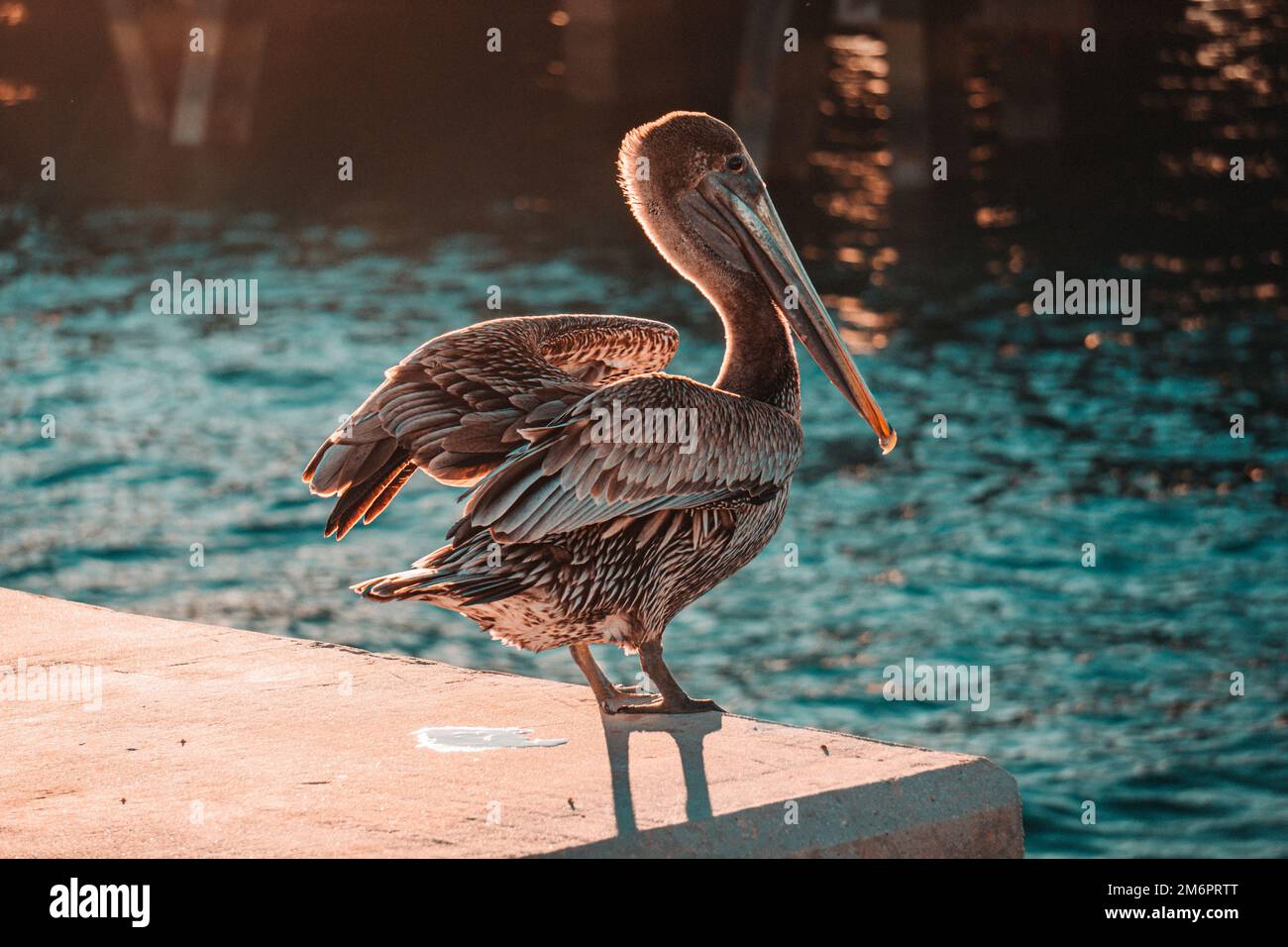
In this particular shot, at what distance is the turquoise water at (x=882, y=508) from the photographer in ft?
32.9

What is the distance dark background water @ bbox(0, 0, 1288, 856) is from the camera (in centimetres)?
1059

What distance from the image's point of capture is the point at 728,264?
566cm

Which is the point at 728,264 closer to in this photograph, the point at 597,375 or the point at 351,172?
the point at 597,375

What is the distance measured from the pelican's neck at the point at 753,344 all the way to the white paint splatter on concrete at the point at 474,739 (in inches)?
51.3

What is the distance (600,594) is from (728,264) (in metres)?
1.25

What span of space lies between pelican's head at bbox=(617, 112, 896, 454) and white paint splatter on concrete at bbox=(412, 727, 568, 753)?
1.49m

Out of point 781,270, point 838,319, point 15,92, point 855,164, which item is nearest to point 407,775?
point 781,270

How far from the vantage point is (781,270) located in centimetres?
566

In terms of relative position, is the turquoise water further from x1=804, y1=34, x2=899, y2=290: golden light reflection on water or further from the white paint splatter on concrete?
the white paint splatter on concrete

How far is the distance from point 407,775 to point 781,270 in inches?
79.9

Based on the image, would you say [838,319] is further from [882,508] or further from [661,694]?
[661,694]

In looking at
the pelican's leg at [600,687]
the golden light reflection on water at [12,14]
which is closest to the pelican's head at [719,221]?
the pelican's leg at [600,687]

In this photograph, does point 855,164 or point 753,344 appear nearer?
point 753,344

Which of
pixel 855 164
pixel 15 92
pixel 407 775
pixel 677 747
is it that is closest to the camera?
pixel 407 775
